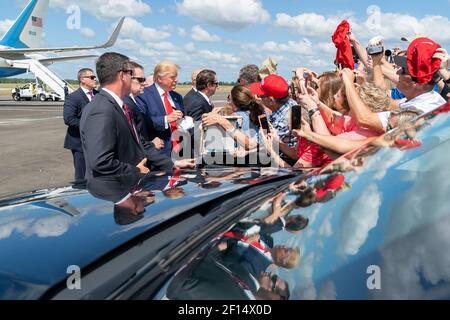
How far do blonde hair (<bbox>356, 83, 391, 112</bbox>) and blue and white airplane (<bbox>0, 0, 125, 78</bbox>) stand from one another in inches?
1139

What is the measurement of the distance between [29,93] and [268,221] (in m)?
40.6

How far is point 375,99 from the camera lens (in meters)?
3.18

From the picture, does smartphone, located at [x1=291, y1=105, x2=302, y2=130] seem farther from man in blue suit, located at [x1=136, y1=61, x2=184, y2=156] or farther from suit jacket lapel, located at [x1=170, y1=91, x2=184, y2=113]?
suit jacket lapel, located at [x1=170, y1=91, x2=184, y2=113]

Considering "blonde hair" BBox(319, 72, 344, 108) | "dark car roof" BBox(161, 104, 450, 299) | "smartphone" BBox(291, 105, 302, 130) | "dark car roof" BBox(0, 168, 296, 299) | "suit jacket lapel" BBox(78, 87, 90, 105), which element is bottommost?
"dark car roof" BBox(0, 168, 296, 299)

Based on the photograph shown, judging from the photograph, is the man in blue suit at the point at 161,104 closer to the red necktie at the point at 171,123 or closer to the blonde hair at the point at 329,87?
the red necktie at the point at 171,123

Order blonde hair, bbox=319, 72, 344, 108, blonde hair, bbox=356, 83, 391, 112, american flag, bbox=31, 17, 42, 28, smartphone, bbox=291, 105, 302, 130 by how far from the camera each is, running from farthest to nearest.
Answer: american flag, bbox=31, 17, 42, 28, blonde hair, bbox=319, 72, 344, 108, blonde hair, bbox=356, 83, 391, 112, smartphone, bbox=291, 105, 302, 130

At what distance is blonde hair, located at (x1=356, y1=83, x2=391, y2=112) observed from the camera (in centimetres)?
315

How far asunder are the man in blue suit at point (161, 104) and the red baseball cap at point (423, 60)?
2666 millimetres

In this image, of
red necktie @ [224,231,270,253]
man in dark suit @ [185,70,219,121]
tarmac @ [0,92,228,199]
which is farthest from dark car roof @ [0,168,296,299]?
man in dark suit @ [185,70,219,121]

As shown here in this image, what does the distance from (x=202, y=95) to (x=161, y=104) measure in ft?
2.71

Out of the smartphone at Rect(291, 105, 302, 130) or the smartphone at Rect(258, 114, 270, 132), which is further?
the smartphone at Rect(258, 114, 270, 132)

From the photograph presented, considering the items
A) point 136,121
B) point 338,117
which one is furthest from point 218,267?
point 136,121

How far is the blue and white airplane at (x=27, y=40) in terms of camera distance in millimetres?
31016

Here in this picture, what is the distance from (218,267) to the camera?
51.4 inches
